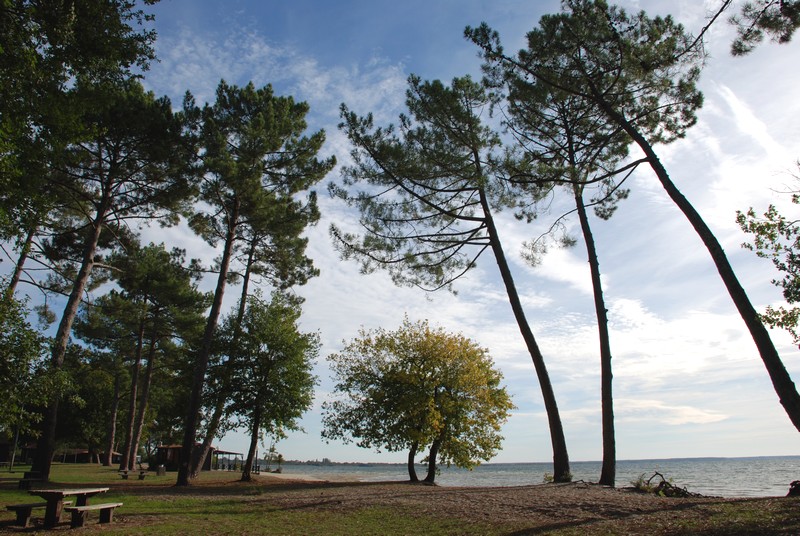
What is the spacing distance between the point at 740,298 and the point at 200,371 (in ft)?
54.9

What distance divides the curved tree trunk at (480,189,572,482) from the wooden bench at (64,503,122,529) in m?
10.4

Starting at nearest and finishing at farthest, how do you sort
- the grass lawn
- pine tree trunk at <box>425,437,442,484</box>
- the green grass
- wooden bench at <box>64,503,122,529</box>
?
1. the grass lawn
2. wooden bench at <box>64,503,122,529</box>
3. the green grass
4. pine tree trunk at <box>425,437,442,484</box>

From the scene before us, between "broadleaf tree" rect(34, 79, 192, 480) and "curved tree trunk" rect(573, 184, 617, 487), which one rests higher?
"broadleaf tree" rect(34, 79, 192, 480)

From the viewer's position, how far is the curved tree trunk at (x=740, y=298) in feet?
26.2

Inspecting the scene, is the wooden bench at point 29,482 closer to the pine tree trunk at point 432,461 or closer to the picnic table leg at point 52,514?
the picnic table leg at point 52,514

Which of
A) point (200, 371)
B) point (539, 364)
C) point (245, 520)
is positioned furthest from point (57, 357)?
point (539, 364)

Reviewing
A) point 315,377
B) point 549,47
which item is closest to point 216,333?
point 315,377

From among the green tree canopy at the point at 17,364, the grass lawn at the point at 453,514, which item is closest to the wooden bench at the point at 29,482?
the grass lawn at the point at 453,514

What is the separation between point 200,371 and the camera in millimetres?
18328

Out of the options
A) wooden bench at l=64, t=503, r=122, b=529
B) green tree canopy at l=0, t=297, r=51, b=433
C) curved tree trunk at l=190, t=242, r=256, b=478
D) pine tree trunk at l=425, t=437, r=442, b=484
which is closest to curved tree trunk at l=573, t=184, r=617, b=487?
pine tree trunk at l=425, t=437, r=442, b=484

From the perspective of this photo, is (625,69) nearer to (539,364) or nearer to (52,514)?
(539,364)

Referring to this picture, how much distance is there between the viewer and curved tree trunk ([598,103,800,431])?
8.00 meters

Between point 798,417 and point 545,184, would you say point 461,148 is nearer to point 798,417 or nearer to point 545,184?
point 545,184

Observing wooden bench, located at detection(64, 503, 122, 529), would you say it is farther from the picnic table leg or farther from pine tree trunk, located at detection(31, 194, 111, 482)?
pine tree trunk, located at detection(31, 194, 111, 482)
